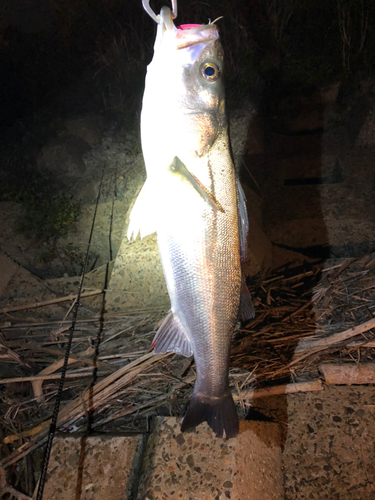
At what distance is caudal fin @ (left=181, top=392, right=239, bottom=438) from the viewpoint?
5.86 feet

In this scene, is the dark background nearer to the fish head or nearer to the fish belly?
the fish head

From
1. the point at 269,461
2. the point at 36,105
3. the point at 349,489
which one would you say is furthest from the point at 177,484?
the point at 36,105

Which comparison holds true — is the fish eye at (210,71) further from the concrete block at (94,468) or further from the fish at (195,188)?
the concrete block at (94,468)

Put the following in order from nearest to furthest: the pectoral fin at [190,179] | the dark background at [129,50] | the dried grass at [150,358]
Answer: the pectoral fin at [190,179]
the dried grass at [150,358]
the dark background at [129,50]

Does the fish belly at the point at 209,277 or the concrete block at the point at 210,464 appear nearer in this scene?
the fish belly at the point at 209,277

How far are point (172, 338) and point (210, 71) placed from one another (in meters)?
1.66

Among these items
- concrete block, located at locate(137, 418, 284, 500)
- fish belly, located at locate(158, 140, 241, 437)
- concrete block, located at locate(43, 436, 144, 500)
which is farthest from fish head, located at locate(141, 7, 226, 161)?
concrete block, located at locate(43, 436, 144, 500)

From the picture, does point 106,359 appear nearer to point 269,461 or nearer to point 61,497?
point 61,497

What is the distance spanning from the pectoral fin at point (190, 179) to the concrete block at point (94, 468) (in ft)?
6.17

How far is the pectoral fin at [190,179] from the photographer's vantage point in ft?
5.36

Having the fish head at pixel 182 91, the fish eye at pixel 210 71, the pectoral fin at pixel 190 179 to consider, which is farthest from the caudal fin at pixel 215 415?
the fish eye at pixel 210 71

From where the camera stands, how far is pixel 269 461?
2021 millimetres

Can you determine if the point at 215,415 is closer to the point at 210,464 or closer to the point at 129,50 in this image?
the point at 210,464

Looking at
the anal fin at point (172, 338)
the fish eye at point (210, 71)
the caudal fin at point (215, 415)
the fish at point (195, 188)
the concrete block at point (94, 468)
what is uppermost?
the fish eye at point (210, 71)
